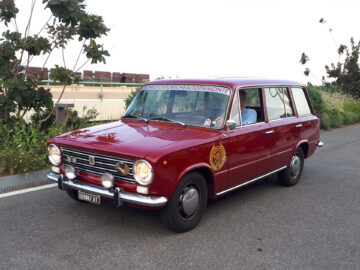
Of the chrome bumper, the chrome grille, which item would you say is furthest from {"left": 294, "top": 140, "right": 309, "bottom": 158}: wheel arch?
the chrome grille

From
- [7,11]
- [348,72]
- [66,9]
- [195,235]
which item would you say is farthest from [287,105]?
[348,72]

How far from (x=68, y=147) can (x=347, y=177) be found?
17.4ft

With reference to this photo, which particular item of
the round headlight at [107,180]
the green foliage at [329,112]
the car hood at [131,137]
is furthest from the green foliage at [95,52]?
the green foliage at [329,112]

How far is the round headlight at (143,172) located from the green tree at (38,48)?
15.8ft

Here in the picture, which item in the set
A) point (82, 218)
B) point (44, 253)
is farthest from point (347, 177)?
point (44, 253)

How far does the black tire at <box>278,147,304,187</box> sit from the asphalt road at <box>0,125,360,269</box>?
14.2 inches

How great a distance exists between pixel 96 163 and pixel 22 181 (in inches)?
98.0

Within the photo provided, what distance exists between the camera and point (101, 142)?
14.5 ft

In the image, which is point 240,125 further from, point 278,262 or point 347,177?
point 347,177

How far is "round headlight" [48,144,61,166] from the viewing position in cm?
473

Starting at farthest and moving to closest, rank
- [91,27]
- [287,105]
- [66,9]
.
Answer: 1. [91,27]
2. [66,9]
3. [287,105]

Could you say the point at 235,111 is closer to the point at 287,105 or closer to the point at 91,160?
the point at 287,105

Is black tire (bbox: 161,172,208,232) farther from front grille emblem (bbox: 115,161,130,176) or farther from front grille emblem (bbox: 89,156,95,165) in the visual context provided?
front grille emblem (bbox: 89,156,95,165)

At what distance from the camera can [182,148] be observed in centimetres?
419
